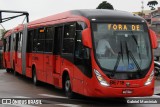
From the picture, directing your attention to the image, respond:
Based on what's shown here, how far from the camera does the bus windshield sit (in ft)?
40.4

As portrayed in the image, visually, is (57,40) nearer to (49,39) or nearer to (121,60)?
(49,39)

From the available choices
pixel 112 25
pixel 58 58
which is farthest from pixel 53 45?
pixel 112 25

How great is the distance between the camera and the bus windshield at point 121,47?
1232 cm

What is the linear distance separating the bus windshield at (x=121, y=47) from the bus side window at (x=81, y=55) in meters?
0.34

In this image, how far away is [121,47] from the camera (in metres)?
12.6

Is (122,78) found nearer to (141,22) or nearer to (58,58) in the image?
(141,22)

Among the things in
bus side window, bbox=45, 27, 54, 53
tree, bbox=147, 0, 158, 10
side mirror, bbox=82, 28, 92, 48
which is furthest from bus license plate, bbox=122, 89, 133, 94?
tree, bbox=147, 0, 158, 10

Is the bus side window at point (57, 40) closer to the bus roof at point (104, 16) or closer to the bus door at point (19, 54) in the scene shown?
the bus roof at point (104, 16)

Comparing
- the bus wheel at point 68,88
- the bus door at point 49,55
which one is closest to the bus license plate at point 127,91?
the bus wheel at point 68,88

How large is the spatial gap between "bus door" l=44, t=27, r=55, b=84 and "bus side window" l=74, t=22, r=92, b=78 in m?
2.75

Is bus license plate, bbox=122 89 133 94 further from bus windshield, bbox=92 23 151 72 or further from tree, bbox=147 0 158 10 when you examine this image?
tree, bbox=147 0 158 10

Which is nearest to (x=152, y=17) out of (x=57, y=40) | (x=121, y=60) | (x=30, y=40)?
(x=30, y=40)

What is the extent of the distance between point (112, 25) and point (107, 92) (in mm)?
2042

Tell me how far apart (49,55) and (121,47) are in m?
4.61
